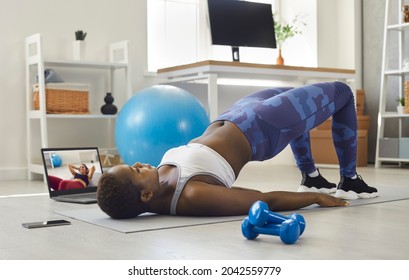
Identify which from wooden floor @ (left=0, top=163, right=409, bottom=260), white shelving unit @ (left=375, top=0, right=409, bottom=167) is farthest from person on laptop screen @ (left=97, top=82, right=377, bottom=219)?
white shelving unit @ (left=375, top=0, right=409, bottom=167)

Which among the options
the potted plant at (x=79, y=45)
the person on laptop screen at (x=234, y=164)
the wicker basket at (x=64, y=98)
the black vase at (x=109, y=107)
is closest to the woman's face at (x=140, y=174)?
the person on laptop screen at (x=234, y=164)

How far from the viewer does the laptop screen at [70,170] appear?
3.10m

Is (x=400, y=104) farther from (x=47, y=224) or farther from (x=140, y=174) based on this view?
(x=47, y=224)

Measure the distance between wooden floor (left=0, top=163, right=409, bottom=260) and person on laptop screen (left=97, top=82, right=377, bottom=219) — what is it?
0.11 meters

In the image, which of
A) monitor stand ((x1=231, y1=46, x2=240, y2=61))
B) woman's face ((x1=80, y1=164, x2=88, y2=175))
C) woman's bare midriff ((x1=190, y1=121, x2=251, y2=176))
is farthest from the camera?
monitor stand ((x1=231, y1=46, x2=240, y2=61))

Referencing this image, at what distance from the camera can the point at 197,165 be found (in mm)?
2246

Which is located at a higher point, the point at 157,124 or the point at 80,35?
the point at 80,35

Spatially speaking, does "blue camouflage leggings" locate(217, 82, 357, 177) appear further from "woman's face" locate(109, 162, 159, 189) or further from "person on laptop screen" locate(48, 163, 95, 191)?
"person on laptop screen" locate(48, 163, 95, 191)

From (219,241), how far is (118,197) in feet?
1.54

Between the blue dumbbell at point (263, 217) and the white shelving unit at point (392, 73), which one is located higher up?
the white shelving unit at point (392, 73)

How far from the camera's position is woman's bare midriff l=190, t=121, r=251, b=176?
2359mm

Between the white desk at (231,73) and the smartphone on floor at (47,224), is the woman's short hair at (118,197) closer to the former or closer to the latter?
the smartphone on floor at (47,224)

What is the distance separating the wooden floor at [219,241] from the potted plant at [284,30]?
3005 mm

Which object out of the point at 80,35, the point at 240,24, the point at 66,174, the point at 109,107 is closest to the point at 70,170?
the point at 66,174
